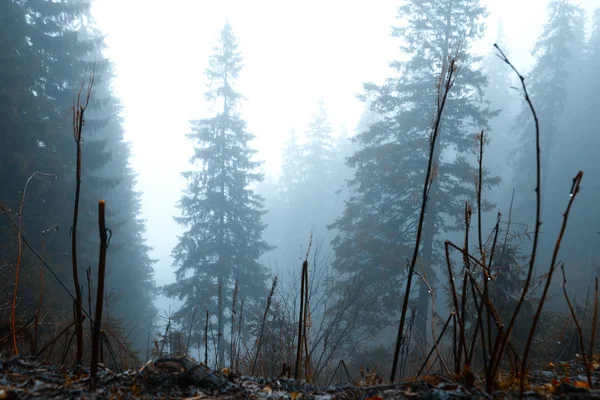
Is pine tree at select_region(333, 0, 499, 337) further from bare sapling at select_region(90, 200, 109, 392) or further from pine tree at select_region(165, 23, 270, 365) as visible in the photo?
bare sapling at select_region(90, 200, 109, 392)

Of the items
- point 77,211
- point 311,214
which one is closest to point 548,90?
point 311,214

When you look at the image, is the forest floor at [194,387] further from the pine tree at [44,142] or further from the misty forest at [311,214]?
the pine tree at [44,142]

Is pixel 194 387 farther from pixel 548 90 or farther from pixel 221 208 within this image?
pixel 548 90

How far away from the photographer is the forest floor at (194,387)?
4.67 feet

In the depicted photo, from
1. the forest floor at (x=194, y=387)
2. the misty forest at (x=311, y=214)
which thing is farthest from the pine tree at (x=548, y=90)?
the forest floor at (x=194, y=387)

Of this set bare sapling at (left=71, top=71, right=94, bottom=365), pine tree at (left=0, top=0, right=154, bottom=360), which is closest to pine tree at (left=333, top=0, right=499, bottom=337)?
pine tree at (left=0, top=0, right=154, bottom=360)

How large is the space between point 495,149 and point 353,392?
3514cm

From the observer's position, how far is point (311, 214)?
32938mm

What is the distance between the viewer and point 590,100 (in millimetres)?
29031

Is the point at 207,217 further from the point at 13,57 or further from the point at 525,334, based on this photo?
the point at 525,334

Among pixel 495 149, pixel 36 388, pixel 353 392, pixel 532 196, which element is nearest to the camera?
pixel 36 388

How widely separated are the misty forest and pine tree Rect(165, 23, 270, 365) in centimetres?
11

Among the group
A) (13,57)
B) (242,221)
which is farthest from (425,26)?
(13,57)

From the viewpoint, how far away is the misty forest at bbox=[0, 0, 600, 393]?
12.9 ft
